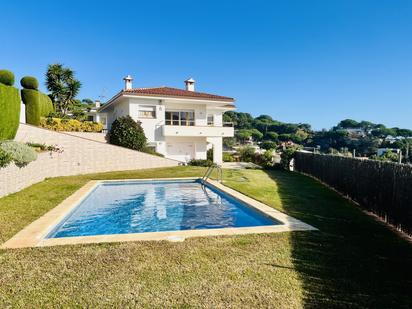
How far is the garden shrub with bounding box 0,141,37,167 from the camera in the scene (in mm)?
12353

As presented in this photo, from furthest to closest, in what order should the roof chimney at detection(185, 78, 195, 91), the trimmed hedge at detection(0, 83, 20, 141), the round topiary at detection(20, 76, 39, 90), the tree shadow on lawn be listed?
the roof chimney at detection(185, 78, 195, 91), the round topiary at detection(20, 76, 39, 90), the trimmed hedge at detection(0, 83, 20, 141), the tree shadow on lawn

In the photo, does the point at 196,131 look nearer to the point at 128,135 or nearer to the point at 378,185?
the point at 128,135

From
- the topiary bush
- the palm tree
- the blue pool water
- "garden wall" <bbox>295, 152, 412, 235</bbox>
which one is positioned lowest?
the blue pool water

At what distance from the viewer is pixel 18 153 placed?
1271 cm

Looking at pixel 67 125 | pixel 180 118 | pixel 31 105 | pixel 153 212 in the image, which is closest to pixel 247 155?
pixel 180 118

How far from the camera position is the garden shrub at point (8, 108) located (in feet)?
49.4

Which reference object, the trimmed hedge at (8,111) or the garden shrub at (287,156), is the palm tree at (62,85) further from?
the garden shrub at (287,156)

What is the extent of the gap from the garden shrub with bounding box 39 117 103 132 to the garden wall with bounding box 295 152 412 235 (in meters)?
19.9

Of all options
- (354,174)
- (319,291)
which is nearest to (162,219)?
(319,291)

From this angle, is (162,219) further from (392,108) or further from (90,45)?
(392,108)

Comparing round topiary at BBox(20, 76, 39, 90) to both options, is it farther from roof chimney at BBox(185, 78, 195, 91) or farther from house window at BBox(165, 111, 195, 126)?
roof chimney at BBox(185, 78, 195, 91)

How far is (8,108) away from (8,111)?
0.18m

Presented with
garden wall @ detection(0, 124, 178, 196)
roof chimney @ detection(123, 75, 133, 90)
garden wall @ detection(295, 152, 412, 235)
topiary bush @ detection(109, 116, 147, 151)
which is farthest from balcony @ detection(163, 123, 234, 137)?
garden wall @ detection(295, 152, 412, 235)

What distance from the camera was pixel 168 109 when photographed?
28969 mm
